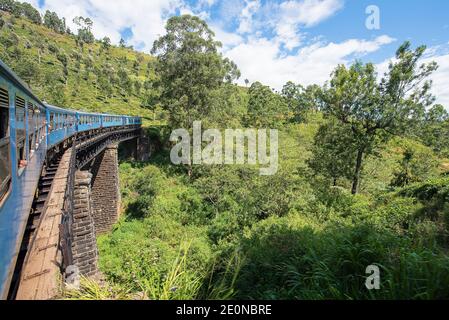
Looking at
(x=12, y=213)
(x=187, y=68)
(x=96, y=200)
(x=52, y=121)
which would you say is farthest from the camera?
(x=187, y=68)

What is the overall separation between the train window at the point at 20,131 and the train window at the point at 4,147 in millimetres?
473

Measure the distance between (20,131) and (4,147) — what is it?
1.19 m

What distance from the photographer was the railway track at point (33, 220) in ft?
10.7

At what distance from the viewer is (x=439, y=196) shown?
10156mm

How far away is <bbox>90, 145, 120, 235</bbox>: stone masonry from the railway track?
7.25 metres

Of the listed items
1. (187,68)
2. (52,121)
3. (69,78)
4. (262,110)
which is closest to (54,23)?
(69,78)

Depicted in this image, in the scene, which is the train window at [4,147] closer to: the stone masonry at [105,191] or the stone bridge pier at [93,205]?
the stone bridge pier at [93,205]

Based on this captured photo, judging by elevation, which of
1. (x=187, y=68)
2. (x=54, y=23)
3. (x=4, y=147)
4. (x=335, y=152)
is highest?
A: (x=54, y=23)

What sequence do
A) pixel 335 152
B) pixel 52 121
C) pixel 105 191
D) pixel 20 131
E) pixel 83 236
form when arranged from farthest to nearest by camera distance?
pixel 335 152 < pixel 105 191 < pixel 52 121 < pixel 83 236 < pixel 20 131

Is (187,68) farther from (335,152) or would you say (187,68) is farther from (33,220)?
(33,220)

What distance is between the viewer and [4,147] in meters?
3.19

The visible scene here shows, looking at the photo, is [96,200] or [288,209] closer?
[288,209]
